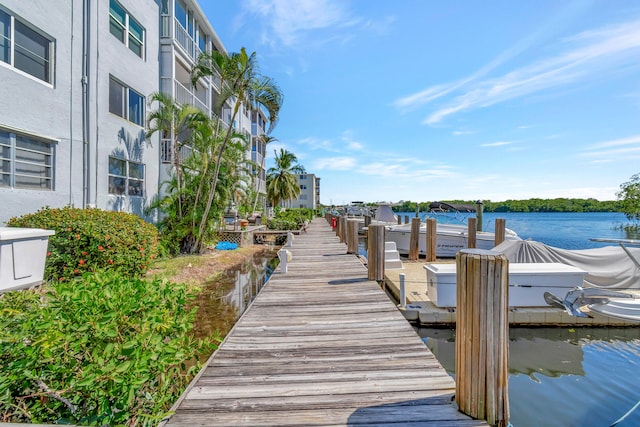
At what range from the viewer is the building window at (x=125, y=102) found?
36.7 feet

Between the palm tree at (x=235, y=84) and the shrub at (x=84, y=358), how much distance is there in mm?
10438

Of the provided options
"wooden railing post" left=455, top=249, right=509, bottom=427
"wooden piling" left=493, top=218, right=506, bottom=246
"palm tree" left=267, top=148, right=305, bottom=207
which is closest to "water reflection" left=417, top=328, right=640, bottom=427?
"wooden railing post" left=455, top=249, right=509, bottom=427

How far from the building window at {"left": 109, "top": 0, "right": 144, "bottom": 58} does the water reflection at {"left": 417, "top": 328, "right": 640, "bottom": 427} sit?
14.6 m

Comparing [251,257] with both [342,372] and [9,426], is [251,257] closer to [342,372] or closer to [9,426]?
[342,372]

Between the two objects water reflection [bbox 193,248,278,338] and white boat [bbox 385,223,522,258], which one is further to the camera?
white boat [bbox 385,223,522,258]

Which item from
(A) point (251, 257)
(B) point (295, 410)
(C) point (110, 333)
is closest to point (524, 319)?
(B) point (295, 410)

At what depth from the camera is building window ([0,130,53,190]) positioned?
7.55m

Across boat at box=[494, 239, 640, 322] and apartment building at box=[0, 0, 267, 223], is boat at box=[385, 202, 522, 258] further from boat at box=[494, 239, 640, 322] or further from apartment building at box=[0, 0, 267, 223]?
apartment building at box=[0, 0, 267, 223]

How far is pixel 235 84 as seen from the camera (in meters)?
12.8

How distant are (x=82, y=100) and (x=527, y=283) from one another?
45.2ft

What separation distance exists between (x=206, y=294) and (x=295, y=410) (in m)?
7.55

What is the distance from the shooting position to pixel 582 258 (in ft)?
27.1

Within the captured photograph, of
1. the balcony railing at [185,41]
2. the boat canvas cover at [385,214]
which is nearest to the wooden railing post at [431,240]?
the boat canvas cover at [385,214]

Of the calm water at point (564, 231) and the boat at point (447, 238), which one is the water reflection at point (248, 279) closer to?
the boat at point (447, 238)
